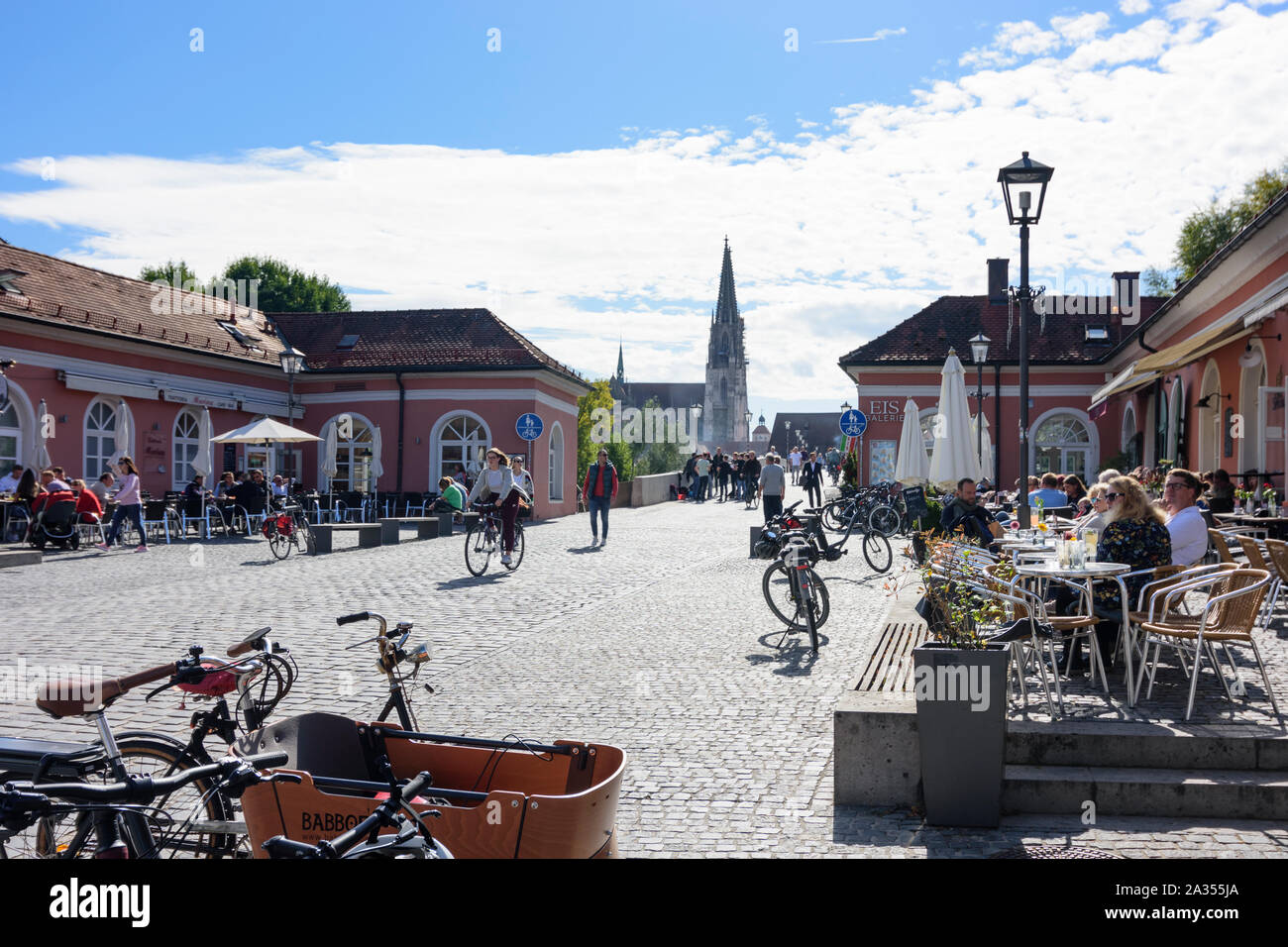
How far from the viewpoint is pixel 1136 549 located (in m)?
7.09

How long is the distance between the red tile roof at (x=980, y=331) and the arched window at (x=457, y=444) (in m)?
11.2

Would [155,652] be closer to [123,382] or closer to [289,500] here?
[289,500]

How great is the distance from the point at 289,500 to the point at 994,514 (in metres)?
15.8

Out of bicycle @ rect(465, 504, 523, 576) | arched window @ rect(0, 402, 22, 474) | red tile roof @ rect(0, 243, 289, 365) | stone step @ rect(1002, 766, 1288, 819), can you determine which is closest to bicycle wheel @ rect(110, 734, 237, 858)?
stone step @ rect(1002, 766, 1288, 819)

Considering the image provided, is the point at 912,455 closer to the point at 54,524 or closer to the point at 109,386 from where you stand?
the point at 54,524

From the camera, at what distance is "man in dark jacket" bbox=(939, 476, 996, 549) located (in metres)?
10.3

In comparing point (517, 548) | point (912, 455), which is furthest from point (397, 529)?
point (912, 455)

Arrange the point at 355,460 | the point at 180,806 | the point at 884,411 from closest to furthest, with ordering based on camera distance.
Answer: the point at 180,806
the point at 355,460
the point at 884,411

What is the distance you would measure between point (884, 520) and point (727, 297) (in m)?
110

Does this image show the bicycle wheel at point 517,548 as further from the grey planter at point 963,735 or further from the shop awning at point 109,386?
the shop awning at point 109,386

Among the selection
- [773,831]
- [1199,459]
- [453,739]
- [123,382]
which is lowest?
[773,831]

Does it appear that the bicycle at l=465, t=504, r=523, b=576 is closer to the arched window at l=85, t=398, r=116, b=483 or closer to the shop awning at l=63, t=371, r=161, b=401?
the shop awning at l=63, t=371, r=161, b=401

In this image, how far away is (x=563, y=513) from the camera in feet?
115
